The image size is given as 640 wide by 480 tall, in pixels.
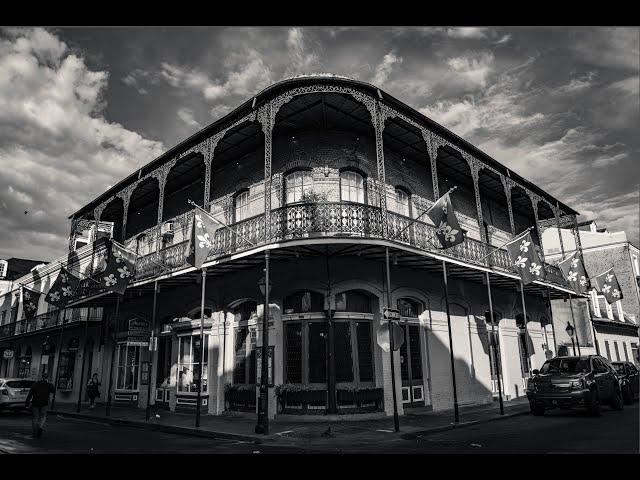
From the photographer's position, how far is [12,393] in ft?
58.1

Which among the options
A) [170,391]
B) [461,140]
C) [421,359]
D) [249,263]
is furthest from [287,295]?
[461,140]

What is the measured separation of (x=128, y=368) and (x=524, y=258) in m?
17.7

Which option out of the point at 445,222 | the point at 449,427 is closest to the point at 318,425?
the point at 449,427

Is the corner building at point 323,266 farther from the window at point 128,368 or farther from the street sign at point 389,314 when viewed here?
the street sign at point 389,314

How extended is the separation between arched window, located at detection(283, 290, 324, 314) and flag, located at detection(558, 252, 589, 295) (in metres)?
12.7

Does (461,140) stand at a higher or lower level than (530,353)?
higher

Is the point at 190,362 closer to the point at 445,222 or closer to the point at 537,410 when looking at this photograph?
the point at 445,222

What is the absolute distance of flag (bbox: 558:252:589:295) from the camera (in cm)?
A: 2075

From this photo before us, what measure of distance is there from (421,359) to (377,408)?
111 inches

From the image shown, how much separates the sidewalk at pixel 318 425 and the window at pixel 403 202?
6.78 metres

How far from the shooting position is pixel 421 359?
1587 cm
